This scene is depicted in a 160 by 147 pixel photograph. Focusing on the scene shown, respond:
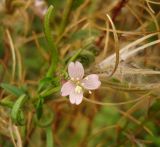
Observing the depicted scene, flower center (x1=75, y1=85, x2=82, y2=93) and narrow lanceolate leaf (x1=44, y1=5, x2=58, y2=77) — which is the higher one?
narrow lanceolate leaf (x1=44, y1=5, x2=58, y2=77)

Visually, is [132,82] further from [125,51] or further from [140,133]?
[140,133]

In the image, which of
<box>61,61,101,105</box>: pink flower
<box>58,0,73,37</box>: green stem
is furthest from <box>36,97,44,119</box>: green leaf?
<box>58,0,73,37</box>: green stem

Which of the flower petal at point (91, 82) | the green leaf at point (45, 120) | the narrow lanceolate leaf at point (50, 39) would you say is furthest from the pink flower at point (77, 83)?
the green leaf at point (45, 120)

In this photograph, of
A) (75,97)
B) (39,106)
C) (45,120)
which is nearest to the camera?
(75,97)

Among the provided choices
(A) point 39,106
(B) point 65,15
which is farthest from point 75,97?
(B) point 65,15

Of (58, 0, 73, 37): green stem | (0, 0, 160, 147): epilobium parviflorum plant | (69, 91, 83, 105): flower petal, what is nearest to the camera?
(69, 91, 83, 105): flower petal

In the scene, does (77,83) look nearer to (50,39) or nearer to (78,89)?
(78,89)

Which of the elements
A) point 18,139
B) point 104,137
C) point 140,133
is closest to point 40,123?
point 18,139

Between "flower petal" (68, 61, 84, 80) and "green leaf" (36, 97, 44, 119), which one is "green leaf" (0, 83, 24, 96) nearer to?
"green leaf" (36, 97, 44, 119)
